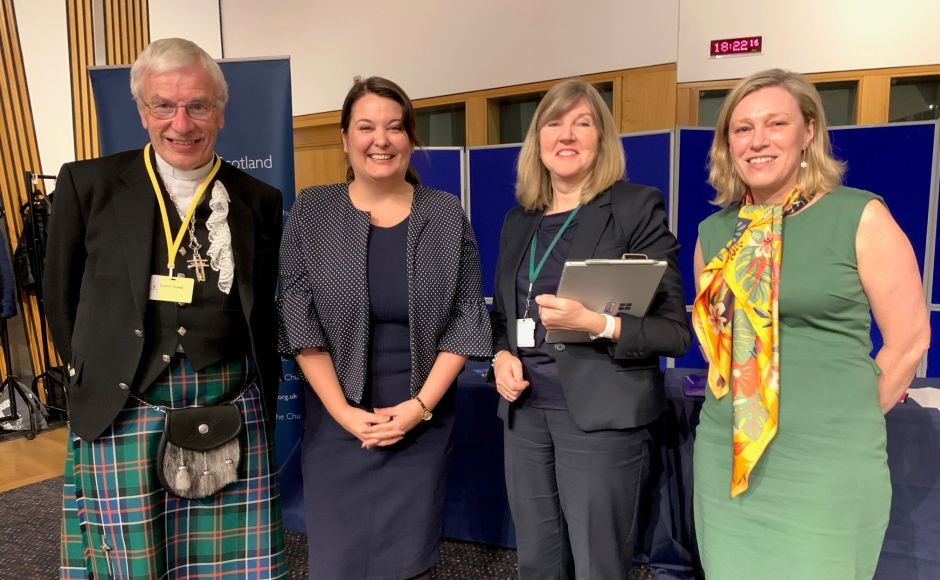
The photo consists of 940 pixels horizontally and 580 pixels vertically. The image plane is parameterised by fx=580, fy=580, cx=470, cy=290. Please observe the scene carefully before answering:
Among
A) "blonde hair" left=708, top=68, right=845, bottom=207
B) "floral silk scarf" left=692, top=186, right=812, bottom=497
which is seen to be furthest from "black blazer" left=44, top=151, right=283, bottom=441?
"blonde hair" left=708, top=68, right=845, bottom=207

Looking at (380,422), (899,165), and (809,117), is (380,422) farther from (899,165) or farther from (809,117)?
(899,165)

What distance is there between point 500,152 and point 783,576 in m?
3.18

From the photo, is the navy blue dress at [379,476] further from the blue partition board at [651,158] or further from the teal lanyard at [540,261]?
the blue partition board at [651,158]

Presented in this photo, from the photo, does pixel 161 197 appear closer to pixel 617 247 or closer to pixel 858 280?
pixel 617 247

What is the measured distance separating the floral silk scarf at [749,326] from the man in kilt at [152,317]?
3.71 ft

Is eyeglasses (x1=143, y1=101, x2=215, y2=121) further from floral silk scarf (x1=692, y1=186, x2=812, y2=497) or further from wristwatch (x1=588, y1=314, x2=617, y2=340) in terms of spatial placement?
floral silk scarf (x1=692, y1=186, x2=812, y2=497)

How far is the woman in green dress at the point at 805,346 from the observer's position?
1.22 meters

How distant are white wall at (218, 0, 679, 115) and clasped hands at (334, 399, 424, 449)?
4321 millimetres

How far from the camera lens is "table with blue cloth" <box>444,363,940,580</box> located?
1.82m

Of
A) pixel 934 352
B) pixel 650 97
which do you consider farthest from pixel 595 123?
pixel 650 97

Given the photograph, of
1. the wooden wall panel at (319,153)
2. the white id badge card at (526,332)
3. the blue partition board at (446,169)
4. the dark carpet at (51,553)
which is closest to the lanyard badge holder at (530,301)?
the white id badge card at (526,332)

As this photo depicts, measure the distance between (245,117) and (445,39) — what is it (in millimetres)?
3477

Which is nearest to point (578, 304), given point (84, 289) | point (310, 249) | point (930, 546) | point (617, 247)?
point (617, 247)

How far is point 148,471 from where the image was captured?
135cm
